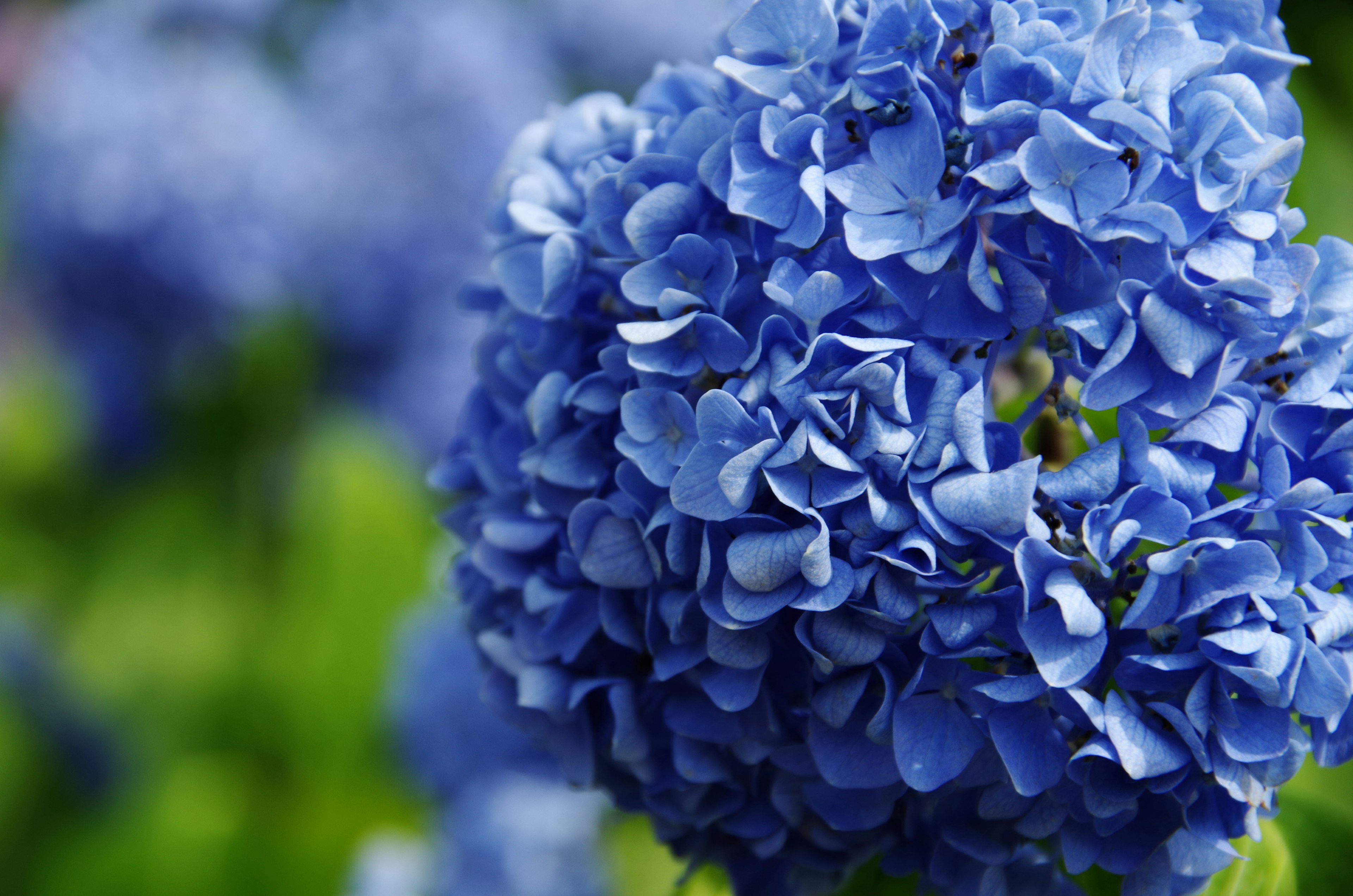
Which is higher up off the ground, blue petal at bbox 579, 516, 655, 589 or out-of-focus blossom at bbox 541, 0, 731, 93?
blue petal at bbox 579, 516, 655, 589

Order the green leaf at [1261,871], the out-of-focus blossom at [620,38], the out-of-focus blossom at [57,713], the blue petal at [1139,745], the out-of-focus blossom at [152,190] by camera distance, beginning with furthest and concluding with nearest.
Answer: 1. the out-of-focus blossom at [620,38]
2. the out-of-focus blossom at [57,713]
3. the out-of-focus blossom at [152,190]
4. the green leaf at [1261,871]
5. the blue petal at [1139,745]

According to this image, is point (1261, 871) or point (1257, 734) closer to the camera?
point (1257, 734)

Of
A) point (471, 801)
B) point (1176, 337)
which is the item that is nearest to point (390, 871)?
point (471, 801)

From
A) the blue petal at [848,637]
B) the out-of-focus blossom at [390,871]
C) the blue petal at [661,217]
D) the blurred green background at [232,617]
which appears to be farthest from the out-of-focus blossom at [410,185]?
the blue petal at [848,637]

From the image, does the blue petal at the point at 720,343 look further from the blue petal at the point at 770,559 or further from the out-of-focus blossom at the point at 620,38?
the out-of-focus blossom at the point at 620,38

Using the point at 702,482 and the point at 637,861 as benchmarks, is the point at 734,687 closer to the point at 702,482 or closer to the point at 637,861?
the point at 702,482

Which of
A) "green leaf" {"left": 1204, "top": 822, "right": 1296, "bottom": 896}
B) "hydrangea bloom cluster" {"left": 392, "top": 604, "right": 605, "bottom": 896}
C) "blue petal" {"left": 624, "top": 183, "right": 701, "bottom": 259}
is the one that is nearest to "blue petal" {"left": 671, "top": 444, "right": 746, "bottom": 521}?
"blue petal" {"left": 624, "top": 183, "right": 701, "bottom": 259}

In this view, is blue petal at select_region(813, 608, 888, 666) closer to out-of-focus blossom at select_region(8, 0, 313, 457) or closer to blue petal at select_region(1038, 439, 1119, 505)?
blue petal at select_region(1038, 439, 1119, 505)
